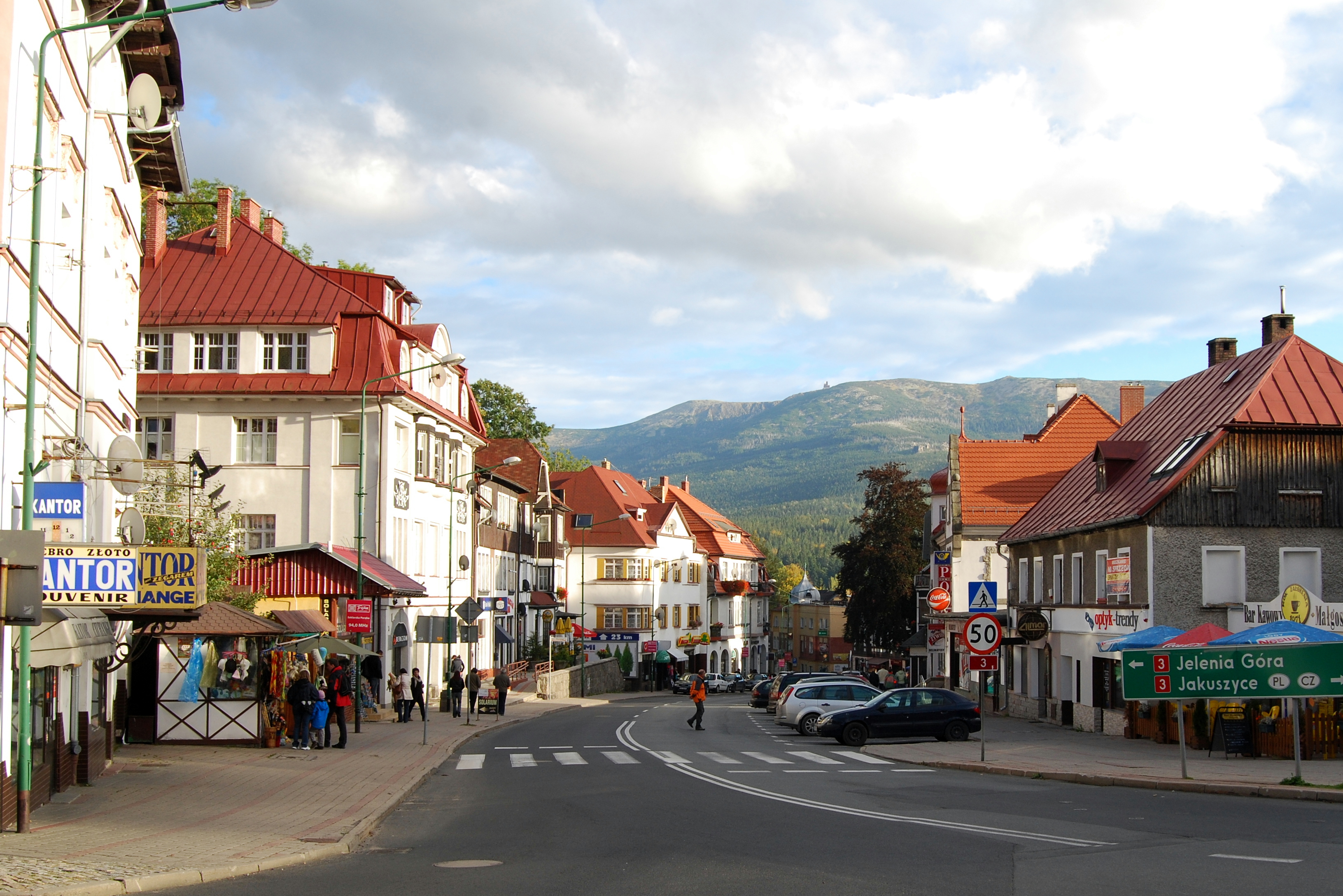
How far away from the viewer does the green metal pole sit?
12922 mm

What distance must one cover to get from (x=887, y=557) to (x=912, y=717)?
3916cm

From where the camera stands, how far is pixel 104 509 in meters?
20.2

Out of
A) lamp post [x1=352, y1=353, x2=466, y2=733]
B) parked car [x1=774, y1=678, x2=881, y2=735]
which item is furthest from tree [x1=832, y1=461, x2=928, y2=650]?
parked car [x1=774, y1=678, x2=881, y2=735]

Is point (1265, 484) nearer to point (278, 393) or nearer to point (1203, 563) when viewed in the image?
point (1203, 563)

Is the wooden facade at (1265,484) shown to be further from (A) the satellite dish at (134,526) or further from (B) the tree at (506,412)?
(B) the tree at (506,412)

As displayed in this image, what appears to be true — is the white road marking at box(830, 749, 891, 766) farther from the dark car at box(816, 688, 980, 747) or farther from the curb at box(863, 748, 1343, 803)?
the curb at box(863, 748, 1343, 803)

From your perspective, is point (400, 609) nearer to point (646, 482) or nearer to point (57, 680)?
point (57, 680)

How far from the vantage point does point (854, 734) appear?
3047 centimetres

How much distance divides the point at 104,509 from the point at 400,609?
82.4 ft

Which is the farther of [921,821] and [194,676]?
[194,676]

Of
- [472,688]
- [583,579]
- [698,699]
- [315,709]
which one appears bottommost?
[698,699]

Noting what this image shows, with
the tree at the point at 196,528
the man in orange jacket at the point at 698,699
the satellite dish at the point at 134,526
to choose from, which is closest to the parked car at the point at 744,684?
the man in orange jacket at the point at 698,699

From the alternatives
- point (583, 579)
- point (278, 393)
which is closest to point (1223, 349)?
point (278, 393)

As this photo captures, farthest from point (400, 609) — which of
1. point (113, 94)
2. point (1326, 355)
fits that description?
point (1326, 355)
